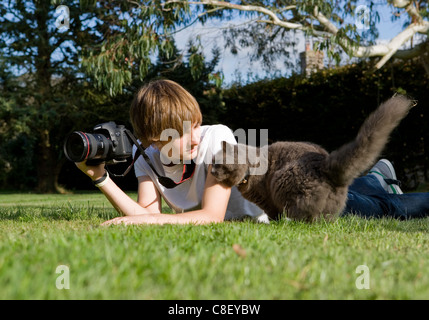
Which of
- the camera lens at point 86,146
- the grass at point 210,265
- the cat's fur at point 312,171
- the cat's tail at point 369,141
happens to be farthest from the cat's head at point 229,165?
the camera lens at point 86,146

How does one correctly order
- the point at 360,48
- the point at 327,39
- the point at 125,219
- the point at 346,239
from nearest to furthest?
A: the point at 346,239 < the point at 125,219 < the point at 327,39 < the point at 360,48

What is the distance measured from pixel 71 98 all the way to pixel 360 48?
780cm

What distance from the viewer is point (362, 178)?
3.75 m

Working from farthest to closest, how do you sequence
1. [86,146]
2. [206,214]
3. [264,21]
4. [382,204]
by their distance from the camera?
[264,21] < [382,204] < [206,214] < [86,146]

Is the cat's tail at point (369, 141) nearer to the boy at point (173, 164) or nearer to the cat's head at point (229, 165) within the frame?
the cat's head at point (229, 165)

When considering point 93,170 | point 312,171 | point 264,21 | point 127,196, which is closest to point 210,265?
point 312,171

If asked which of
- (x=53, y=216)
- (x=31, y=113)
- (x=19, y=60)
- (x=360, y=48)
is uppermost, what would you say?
(x=19, y=60)

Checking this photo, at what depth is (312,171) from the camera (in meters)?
2.39

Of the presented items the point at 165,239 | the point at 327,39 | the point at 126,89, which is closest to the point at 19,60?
the point at 126,89

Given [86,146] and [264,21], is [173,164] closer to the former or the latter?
[86,146]

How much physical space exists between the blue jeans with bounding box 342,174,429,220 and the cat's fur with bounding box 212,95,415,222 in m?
0.96

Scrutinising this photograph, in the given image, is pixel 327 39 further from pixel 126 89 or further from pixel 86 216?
pixel 126 89

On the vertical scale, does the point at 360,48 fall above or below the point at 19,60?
below

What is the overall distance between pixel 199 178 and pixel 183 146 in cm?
33
